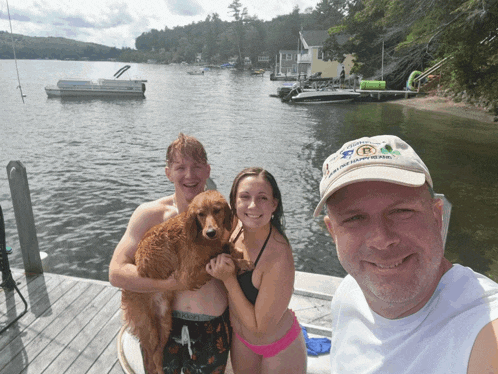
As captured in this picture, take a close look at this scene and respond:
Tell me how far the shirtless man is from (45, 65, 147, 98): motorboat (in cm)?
4102

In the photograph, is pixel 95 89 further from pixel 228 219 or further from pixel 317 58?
pixel 228 219

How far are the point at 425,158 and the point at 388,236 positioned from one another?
17820mm

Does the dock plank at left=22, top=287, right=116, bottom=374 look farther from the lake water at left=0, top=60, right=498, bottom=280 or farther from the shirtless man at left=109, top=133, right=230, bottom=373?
the shirtless man at left=109, top=133, right=230, bottom=373

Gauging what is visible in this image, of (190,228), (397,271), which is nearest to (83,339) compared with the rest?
(190,228)

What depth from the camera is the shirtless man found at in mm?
2090

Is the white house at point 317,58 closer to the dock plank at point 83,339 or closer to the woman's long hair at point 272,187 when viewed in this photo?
the dock plank at point 83,339

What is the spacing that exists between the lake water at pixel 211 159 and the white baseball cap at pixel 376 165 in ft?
17.5

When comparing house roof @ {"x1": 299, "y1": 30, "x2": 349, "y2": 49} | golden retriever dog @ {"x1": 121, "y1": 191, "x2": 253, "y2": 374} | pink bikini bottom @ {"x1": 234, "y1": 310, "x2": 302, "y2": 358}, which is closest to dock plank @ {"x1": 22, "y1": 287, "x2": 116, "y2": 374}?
golden retriever dog @ {"x1": 121, "y1": 191, "x2": 253, "y2": 374}

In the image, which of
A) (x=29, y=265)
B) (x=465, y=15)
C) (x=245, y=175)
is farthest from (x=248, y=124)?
(x=245, y=175)

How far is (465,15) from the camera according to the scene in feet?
41.4

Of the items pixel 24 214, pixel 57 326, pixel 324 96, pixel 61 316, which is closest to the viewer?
pixel 57 326

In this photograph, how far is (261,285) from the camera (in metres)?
1.93

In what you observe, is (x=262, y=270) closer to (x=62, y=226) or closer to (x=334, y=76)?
(x=62, y=226)

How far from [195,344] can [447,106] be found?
114ft
